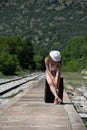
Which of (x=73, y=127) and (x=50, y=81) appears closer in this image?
(x=73, y=127)

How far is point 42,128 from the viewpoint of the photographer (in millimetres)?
7797

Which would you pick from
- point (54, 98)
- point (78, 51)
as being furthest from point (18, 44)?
point (54, 98)

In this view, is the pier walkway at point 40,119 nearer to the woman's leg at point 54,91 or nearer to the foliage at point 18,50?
the woman's leg at point 54,91

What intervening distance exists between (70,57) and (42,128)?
185 m

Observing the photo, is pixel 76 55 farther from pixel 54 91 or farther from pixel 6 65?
pixel 54 91

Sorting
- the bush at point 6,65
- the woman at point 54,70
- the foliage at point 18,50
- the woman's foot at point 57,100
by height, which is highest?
the woman at point 54,70

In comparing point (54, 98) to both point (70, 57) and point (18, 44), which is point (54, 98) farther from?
point (70, 57)

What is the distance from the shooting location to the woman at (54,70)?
482 inches

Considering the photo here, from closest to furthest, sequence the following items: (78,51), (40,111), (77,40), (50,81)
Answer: (40,111)
(50,81)
(78,51)
(77,40)

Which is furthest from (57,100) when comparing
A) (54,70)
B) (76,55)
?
(76,55)

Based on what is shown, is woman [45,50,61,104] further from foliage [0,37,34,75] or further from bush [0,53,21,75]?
foliage [0,37,34,75]

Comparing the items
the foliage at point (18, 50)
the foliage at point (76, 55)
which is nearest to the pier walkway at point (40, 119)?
the foliage at point (18, 50)

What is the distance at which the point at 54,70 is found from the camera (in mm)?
12469

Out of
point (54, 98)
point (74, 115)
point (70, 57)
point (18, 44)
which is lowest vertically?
point (70, 57)
